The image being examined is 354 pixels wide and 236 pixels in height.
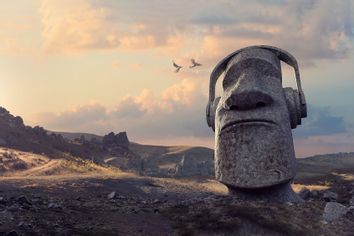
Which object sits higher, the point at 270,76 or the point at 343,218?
the point at 270,76

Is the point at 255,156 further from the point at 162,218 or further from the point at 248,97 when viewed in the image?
the point at 162,218

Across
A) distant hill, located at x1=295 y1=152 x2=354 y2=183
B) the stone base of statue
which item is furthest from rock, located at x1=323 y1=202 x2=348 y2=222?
distant hill, located at x1=295 y1=152 x2=354 y2=183

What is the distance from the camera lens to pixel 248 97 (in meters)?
14.0

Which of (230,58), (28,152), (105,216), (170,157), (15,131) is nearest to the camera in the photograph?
(105,216)

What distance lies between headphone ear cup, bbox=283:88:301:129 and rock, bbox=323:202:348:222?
2.70 m

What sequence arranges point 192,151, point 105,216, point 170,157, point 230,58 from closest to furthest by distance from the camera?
point 105,216, point 230,58, point 170,157, point 192,151

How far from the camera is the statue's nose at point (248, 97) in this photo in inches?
551

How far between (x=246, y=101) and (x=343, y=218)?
135 inches

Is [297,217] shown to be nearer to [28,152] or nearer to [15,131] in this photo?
[28,152]

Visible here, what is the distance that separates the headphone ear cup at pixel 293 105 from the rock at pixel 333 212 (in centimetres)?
270

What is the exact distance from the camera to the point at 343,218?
1253 centimetres

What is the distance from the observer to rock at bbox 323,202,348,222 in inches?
487

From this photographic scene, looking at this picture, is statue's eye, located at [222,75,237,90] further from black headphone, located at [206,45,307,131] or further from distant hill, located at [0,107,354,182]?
distant hill, located at [0,107,354,182]

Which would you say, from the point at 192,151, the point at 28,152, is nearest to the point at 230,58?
the point at 28,152
